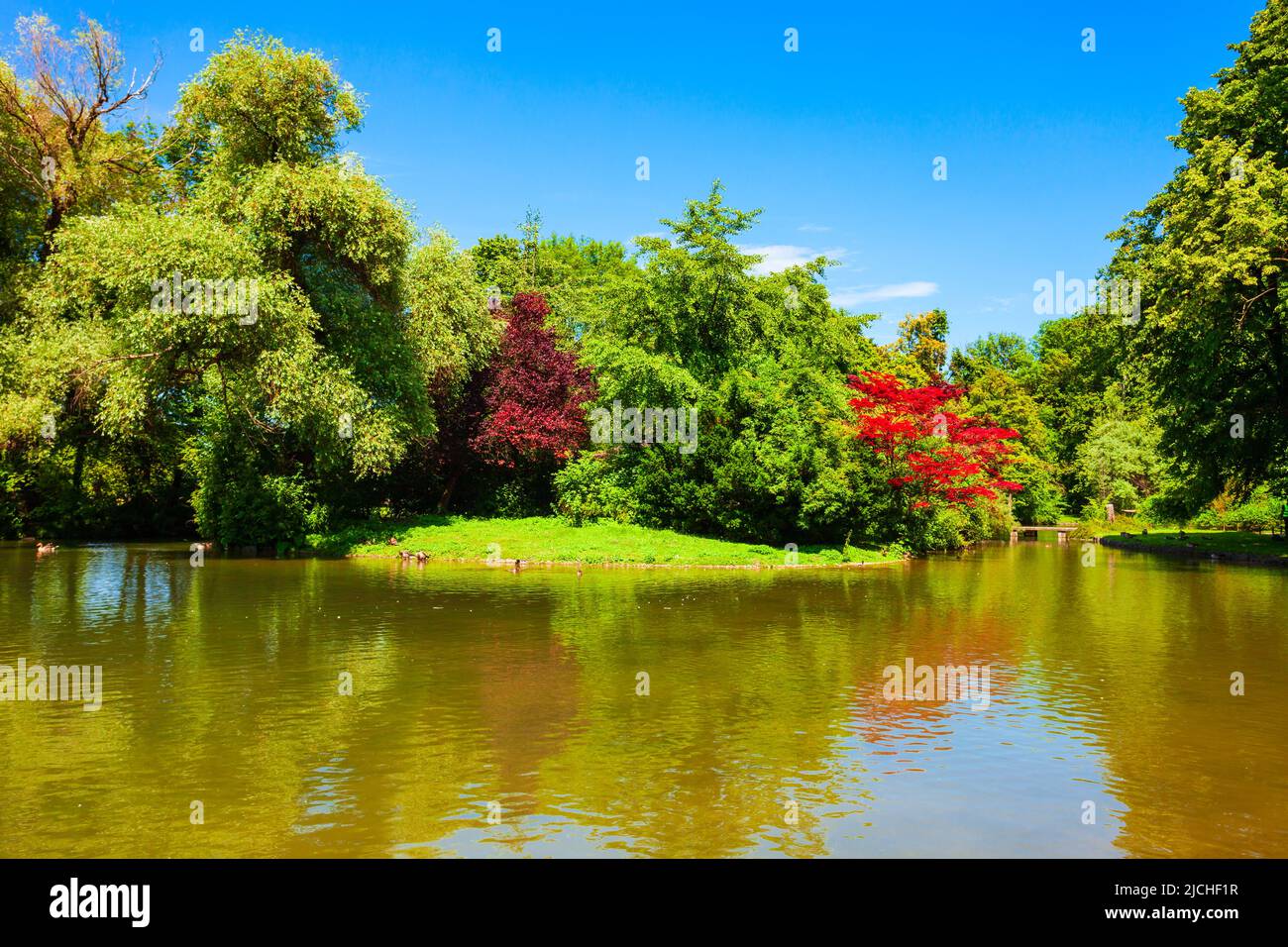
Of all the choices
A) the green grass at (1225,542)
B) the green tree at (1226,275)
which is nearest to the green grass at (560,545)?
the green tree at (1226,275)

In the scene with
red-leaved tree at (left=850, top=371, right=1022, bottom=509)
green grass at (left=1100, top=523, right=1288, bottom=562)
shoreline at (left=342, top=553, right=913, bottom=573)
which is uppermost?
red-leaved tree at (left=850, top=371, right=1022, bottom=509)

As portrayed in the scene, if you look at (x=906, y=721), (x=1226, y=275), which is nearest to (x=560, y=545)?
(x=906, y=721)

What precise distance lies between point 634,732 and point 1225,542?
4040cm

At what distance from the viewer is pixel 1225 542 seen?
41.1 metres

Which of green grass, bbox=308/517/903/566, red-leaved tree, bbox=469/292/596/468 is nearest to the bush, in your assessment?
green grass, bbox=308/517/903/566

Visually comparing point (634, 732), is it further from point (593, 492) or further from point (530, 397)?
point (530, 397)

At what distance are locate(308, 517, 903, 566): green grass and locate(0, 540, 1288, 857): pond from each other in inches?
419

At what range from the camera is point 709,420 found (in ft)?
122

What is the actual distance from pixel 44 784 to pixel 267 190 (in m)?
27.9

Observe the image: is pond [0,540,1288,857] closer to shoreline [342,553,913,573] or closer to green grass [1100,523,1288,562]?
shoreline [342,553,913,573]

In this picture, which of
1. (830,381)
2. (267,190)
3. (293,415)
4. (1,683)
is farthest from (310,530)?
(1,683)

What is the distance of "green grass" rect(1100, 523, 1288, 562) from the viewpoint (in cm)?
3644

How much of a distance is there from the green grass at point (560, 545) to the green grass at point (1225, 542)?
14.1 meters
